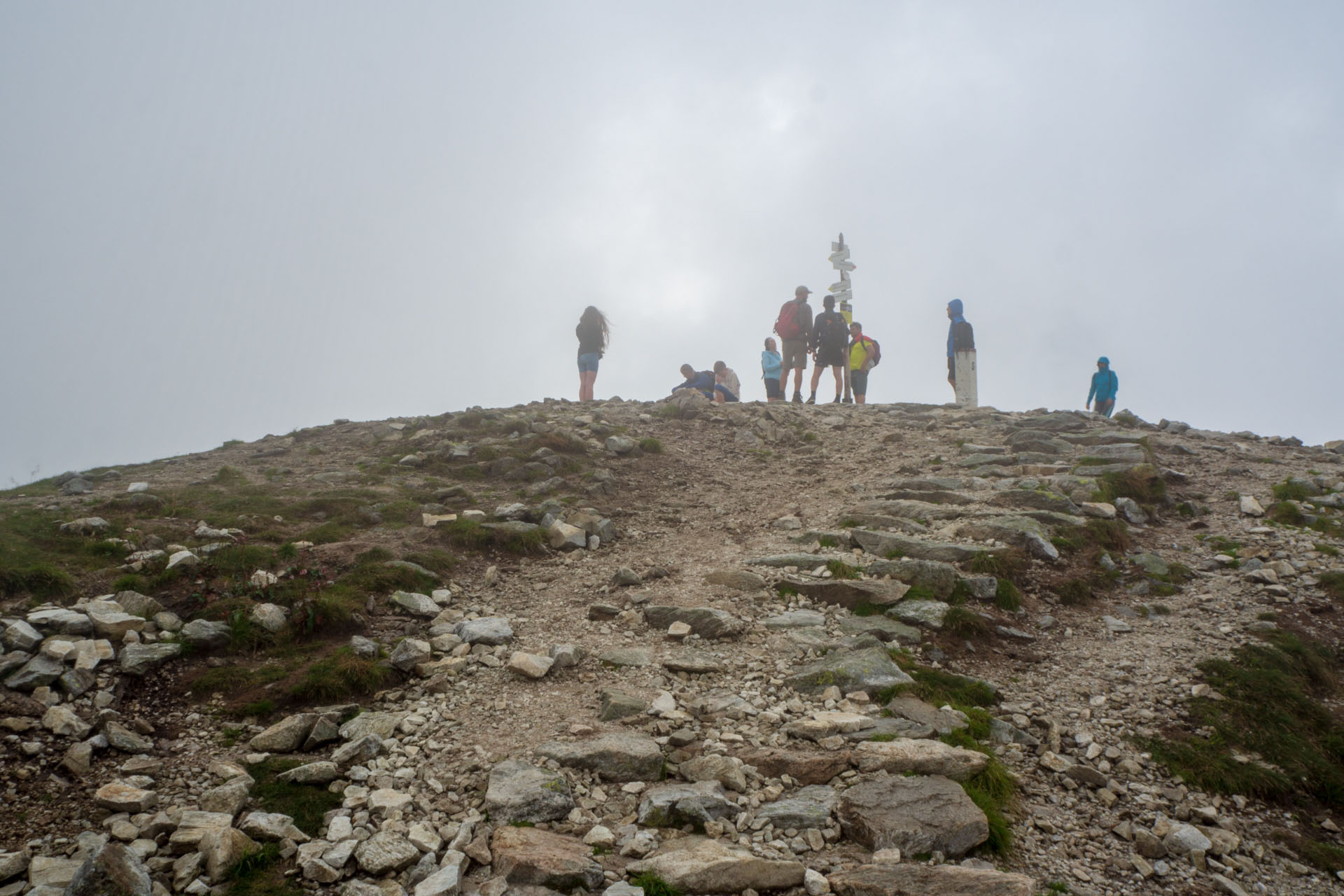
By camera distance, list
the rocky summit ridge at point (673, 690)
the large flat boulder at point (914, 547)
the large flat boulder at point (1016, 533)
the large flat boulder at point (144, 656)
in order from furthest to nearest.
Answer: the large flat boulder at point (1016, 533) → the large flat boulder at point (914, 547) → the large flat boulder at point (144, 656) → the rocky summit ridge at point (673, 690)

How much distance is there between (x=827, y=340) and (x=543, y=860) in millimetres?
21420

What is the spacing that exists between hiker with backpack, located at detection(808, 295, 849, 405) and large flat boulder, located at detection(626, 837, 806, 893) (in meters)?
20.7

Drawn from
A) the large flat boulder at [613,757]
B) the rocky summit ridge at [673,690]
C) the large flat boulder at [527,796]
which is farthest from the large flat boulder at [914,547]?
the large flat boulder at [527,796]

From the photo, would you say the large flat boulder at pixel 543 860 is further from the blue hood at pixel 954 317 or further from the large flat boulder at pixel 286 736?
the blue hood at pixel 954 317

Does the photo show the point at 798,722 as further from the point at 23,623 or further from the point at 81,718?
the point at 23,623

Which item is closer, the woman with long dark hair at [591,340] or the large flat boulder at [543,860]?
the large flat boulder at [543,860]

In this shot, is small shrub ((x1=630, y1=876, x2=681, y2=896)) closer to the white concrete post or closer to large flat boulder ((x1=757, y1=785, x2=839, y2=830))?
large flat boulder ((x1=757, y1=785, x2=839, y2=830))

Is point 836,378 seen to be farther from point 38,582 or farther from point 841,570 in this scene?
point 38,582

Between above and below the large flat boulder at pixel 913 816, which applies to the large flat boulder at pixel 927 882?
below

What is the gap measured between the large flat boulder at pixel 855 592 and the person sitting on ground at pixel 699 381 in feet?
48.8

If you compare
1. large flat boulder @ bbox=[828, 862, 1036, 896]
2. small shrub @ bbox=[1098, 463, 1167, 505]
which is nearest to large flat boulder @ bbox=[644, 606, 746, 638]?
large flat boulder @ bbox=[828, 862, 1036, 896]

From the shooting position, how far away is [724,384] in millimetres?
25938

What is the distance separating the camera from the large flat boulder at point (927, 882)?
489 centimetres

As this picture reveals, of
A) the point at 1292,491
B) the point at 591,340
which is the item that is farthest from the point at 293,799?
the point at 591,340
